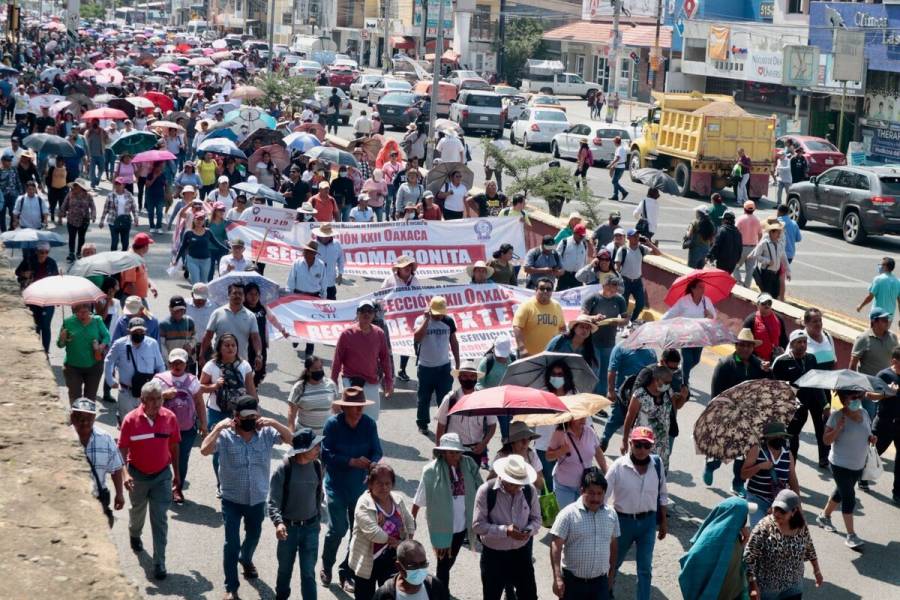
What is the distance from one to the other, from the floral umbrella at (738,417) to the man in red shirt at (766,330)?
3.50m

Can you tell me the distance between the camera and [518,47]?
81812 millimetres

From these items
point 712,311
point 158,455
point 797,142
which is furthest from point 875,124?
point 158,455

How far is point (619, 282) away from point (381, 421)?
283 cm

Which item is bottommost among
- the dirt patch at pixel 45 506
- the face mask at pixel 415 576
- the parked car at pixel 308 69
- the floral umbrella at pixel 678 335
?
the face mask at pixel 415 576

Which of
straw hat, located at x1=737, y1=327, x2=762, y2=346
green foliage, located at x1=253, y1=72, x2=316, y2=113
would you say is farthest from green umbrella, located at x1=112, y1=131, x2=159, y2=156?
straw hat, located at x1=737, y1=327, x2=762, y2=346

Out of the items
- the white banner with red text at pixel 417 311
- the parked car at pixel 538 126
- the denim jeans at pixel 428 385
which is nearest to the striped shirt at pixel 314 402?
the denim jeans at pixel 428 385

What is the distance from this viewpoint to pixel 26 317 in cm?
728

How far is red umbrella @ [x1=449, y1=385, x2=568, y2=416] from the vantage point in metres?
10.3

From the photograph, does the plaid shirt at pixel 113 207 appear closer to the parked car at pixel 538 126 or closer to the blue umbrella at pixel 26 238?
the blue umbrella at pixel 26 238

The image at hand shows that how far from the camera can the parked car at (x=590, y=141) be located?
4156 cm

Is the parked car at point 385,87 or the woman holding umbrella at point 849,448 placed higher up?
the parked car at point 385,87

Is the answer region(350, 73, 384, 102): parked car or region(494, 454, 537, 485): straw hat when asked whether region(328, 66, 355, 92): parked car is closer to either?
region(350, 73, 384, 102): parked car

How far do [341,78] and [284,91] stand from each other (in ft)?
77.8

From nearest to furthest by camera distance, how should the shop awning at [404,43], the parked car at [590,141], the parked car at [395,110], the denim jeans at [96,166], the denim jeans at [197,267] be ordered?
the denim jeans at [197,267] < the denim jeans at [96,166] < the parked car at [590,141] < the parked car at [395,110] < the shop awning at [404,43]
